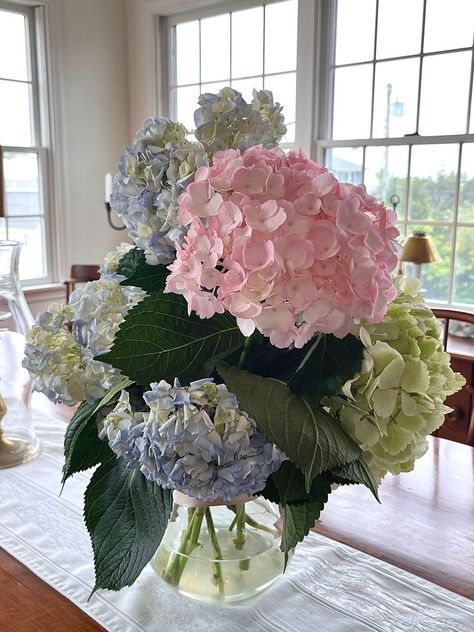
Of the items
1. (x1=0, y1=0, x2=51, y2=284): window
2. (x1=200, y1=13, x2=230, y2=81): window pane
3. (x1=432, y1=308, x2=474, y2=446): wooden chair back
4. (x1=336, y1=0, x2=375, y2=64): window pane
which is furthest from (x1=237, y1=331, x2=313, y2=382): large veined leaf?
(x1=200, y1=13, x2=230, y2=81): window pane

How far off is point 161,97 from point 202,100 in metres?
3.40

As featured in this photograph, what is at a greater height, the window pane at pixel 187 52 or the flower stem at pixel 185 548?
the window pane at pixel 187 52

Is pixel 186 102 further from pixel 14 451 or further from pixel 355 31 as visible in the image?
pixel 14 451

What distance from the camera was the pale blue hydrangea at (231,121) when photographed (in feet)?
2.14

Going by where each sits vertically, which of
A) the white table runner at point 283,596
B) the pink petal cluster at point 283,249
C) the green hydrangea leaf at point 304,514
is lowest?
the white table runner at point 283,596

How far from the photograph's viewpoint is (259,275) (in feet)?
1.66

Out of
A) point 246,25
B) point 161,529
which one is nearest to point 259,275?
point 161,529

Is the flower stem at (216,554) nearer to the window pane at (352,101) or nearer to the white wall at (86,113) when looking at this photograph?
the window pane at (352,101)

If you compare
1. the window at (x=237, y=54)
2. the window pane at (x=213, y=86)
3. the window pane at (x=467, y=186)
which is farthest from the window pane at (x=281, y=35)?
the window pane at (x=467, y=186)

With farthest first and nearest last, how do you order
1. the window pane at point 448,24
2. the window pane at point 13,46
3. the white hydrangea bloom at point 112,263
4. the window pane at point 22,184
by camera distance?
the window pane at point 22,184 → the window pane at point 13,46 → the window pane at point 448,24 → the white hydrangea bloom at point 112,263

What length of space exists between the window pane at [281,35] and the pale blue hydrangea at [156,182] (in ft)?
9.39

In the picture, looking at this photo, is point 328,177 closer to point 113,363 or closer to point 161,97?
point 113,363

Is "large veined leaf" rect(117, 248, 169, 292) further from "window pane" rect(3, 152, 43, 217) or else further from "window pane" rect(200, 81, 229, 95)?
"window pane" rect(200, 81, 229, 95)

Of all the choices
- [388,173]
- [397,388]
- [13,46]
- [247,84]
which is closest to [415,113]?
[388,173]
